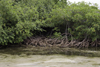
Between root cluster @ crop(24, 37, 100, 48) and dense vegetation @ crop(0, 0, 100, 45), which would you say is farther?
root cluster @ crop(24, 37, 100, 48)

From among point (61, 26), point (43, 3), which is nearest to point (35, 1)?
point (43, 3)

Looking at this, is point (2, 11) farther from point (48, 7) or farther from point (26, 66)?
point (48, 7)

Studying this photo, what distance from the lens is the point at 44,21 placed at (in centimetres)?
1065

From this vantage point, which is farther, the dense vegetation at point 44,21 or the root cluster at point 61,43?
the root cluster at point 61,43

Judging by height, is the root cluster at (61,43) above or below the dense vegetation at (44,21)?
below

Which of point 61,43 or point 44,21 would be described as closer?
point 61,43

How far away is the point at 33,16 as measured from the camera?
1084 centimetres

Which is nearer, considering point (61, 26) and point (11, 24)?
point (11, 24)

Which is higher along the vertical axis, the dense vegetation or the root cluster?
the dense vegetation

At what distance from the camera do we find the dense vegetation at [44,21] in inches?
326

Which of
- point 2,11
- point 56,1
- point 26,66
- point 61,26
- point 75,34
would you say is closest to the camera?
point 26,66

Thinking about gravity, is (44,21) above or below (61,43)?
above

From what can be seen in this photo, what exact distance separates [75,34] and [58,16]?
1.80 metres

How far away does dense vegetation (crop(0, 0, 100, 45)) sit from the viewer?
8.29m
